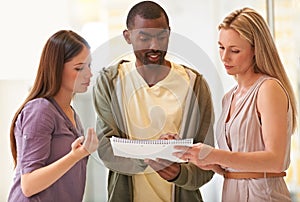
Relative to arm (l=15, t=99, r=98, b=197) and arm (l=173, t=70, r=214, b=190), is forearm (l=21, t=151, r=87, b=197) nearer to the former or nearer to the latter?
arm (l=15, t=99, r=98, b=197)

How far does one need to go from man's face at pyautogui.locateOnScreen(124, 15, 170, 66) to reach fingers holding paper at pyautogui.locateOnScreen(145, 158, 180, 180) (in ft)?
0.68

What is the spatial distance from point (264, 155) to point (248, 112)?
0.10 m

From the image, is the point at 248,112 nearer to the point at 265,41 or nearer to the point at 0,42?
the point at 265,41

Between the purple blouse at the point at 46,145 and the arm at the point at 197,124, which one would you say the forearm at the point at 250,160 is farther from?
the purple blouse at the point at 46,145

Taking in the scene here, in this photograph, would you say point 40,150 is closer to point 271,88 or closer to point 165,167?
point 165,167

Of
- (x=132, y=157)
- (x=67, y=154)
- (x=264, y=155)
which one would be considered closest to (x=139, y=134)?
(x=132, y=157)

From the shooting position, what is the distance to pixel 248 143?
3.71 feet

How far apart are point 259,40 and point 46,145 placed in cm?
51

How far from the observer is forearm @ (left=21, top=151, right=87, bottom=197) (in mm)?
1120

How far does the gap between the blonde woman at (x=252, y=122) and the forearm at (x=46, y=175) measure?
23cm

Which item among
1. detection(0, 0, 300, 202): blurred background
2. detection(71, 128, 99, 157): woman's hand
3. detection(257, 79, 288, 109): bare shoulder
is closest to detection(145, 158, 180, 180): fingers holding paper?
detection(71, 128, 99, 157): woman's hand

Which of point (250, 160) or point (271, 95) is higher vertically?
point (271, 95)

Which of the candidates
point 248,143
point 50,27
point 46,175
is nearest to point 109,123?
point 46,175

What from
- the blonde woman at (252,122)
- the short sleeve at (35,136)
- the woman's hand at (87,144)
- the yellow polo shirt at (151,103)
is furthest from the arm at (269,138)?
the short sleeve at (35,136)
